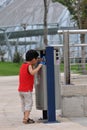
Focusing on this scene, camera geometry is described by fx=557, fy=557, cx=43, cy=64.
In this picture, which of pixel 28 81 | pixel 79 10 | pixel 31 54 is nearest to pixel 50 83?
pixel 28 81

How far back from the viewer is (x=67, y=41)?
1324 centimetres

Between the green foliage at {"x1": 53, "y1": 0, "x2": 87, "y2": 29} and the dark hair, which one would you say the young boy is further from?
the green foliage at {"x1": 53, "y1": 0, "x2": 87, "y2": 29}

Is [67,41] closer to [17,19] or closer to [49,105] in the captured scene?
[49,105]

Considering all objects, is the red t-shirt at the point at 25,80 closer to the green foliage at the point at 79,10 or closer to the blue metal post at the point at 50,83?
the blue metal post at the point at 50,83

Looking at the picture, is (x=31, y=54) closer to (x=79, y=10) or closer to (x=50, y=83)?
(x=50, y=83)

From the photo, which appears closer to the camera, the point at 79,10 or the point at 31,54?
the point at 31,54

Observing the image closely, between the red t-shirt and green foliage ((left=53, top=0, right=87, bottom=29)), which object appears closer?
the red t-shirt

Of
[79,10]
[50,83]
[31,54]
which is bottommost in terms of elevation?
[50,83]

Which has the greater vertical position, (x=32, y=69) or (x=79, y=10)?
(x=79, y=10)

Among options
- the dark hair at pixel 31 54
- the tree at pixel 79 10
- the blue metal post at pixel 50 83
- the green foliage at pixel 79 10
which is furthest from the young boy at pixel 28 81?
the green foliage at pixel 79 10

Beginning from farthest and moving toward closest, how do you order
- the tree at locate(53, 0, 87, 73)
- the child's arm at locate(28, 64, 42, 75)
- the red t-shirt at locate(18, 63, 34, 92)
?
1. the tree at locate(53, 0, 87, 73)
2. the red t-shirt at locate(18, 63, 34, 92)
3. the child's arm at locate(28, 64, 42, 75)

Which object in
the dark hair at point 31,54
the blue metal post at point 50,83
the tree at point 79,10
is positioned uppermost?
the tree at point 79,10

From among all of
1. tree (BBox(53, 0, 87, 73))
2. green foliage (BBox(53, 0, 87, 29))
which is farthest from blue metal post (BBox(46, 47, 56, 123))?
green foliage (BBox(53, 0, 87, 29))

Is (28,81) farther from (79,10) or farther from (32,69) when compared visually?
(79,10)
